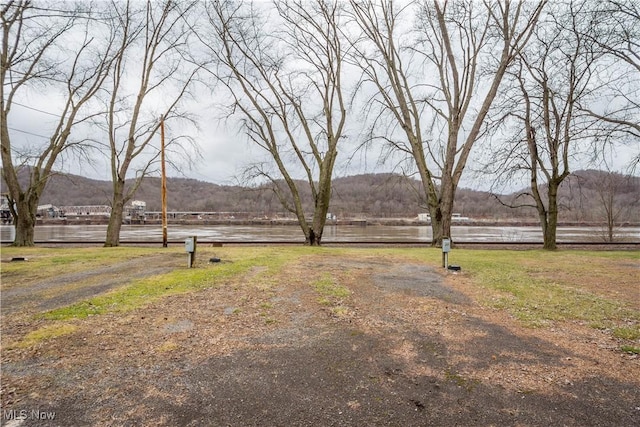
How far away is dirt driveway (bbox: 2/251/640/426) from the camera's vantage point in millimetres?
2439

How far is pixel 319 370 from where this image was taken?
10.3 feet

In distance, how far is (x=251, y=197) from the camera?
16391 millimetres

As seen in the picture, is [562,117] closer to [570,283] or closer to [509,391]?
[570,283]

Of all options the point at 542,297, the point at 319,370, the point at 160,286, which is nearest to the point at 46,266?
the point at 160,286

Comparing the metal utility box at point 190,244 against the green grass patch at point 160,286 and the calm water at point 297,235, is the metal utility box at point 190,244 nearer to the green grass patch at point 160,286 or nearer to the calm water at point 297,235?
the green grass patch at point 160,286

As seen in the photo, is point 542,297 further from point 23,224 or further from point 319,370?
Answer: point 23,224

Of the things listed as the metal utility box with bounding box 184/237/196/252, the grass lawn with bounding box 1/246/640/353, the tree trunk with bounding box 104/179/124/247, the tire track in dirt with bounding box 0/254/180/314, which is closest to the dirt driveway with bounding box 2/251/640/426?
the grass lawn with bounding box 1/246/640/353

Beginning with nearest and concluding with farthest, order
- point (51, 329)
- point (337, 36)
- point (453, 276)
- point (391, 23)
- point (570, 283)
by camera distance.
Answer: point (51, 329) → point (570, 283) → point (453, 276) → point (391, 23) → point (337, 36)

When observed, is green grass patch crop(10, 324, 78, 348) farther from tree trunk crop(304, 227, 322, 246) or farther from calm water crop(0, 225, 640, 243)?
calm water crop(0, 225, 640, 243)

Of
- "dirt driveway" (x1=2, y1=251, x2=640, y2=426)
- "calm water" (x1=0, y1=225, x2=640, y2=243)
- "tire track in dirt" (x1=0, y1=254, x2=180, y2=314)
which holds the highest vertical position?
"tire track in dirt" (x1=0, y1=254, x2=180, y2=314)

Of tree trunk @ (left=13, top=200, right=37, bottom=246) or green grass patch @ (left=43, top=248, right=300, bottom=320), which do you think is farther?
tree trunk @ (left=13, top=200, right=37, bottom=246)

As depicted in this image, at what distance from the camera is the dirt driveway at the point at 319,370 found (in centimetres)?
244

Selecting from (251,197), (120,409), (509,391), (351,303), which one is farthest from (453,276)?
(251,197)

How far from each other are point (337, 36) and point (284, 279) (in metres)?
14.1
